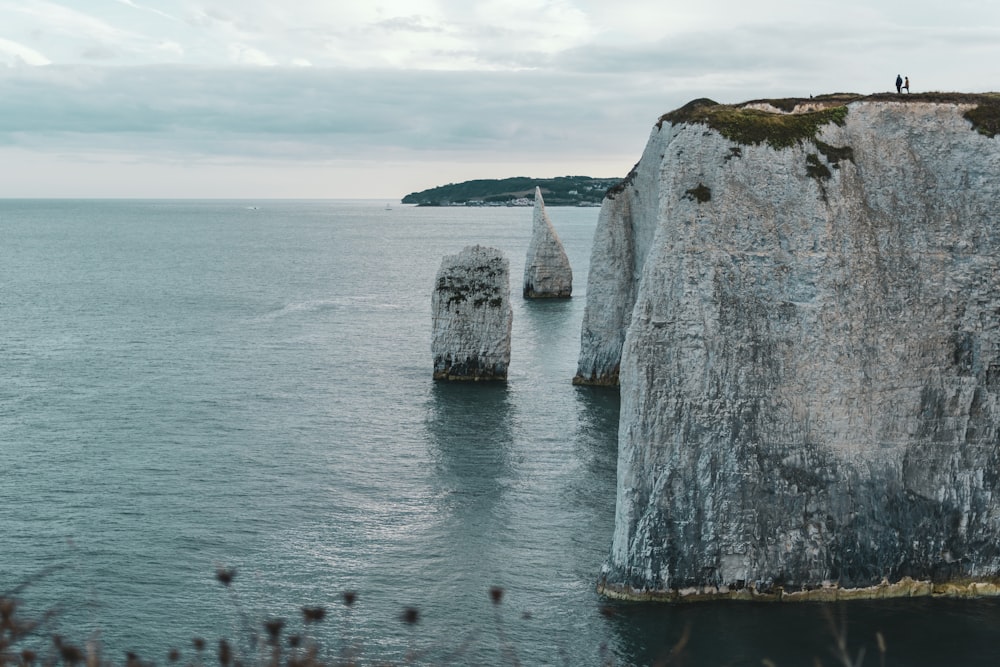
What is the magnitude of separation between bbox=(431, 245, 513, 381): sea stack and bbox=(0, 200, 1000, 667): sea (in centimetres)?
240

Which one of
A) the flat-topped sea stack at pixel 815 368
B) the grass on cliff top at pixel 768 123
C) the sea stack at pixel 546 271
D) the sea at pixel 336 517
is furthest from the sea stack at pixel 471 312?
the sea stack at pixel 546 271

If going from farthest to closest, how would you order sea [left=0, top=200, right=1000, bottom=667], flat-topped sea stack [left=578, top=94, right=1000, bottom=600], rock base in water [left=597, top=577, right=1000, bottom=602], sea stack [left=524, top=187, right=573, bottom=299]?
sea stack [left=524, top=187, right=573, bottom=299], flat-topped sea stack [left=578, top=94, right=1000, bottom=600], rock base in water [left=597, top=577, right=1000, bottom=602], sea [left=0, top=200, right=1000, bottom=667]

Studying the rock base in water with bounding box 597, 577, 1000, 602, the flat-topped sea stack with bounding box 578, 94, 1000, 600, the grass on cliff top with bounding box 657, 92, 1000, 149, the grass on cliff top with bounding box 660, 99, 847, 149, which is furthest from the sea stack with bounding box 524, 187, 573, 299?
the rock base in water with bounding box 597, 577, 1000, 602

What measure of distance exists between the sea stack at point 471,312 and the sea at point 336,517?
240 cm

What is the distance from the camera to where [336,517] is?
42.5 metres

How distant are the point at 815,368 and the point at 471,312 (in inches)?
1428

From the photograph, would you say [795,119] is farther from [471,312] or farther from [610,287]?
[471,312]

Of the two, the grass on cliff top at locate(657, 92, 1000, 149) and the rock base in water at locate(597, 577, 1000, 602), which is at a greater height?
the grass on cliff top at locate(657, 92, 1000, 149)

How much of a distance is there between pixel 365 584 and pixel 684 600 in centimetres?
1116

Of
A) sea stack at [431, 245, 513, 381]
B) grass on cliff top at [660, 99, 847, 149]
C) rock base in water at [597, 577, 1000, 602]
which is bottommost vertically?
rock base in water at [597, 577, 1000, 602]

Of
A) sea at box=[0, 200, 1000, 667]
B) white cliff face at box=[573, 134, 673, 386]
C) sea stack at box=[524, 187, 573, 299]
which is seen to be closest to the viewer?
sea at box=[0, 200, 1000, 667]

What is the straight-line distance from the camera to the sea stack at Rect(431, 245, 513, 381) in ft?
226

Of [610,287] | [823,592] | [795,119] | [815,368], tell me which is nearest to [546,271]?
[610,287]

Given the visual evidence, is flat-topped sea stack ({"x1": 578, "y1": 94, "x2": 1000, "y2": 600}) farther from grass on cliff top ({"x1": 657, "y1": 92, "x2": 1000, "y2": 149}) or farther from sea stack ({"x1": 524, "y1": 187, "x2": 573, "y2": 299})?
sea stack ({"x1": 524, "y1": 187, "x2": 573, "y2": 299})
